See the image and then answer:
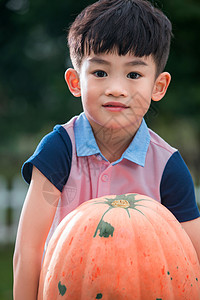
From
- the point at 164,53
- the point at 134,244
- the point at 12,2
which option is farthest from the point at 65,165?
the point at 12,2

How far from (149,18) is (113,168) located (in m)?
0.79

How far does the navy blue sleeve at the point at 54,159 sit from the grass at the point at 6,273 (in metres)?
3.77

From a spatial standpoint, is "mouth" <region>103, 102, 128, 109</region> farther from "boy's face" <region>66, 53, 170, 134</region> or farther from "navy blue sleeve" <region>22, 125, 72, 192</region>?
"navy blue sleeve" <region>22, 125, 72, 192</region>

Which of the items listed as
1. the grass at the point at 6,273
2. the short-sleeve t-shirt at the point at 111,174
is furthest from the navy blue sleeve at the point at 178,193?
the grass at the point at 6,273

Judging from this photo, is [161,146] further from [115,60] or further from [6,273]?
[6,273]

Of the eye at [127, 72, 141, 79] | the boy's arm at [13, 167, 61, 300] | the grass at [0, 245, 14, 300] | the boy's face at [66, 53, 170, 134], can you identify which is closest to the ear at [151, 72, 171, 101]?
the boy's face at [66, 53, 170, 134]

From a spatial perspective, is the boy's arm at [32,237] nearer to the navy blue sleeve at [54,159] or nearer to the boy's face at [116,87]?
the navy blue sleeve at [54,159]

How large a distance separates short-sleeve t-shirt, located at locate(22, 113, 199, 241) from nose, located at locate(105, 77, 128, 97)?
1.01 feet

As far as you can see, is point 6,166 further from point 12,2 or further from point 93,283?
point 93,283

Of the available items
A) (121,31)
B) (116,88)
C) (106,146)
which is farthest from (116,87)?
(106,146)

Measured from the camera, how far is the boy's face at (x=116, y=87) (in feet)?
6.65

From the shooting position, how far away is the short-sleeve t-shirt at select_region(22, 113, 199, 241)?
212 cm

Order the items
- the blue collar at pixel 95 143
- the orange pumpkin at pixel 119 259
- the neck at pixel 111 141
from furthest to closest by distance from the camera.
Answer: the neck at pixel 111 141, the blue collar at pixel 95 143, the orange pumpkin at pixel 119 259

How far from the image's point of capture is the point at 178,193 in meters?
2.13
